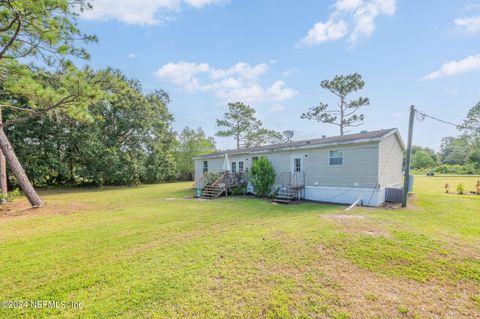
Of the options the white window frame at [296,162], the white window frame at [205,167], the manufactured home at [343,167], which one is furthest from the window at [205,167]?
the white window frame at [296,162]

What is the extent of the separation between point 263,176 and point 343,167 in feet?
13.3

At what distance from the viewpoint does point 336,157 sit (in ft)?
33.3

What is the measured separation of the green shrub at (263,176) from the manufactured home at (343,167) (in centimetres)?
67

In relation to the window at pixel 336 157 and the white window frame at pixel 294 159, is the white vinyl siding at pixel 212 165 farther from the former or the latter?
the window at pixel 336 157

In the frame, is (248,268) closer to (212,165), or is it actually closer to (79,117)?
(79,117)

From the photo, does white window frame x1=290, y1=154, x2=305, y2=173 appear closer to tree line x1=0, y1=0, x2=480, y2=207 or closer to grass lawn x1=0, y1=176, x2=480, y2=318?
grass lawn x1=0, y1=176, x2=480, y2=318

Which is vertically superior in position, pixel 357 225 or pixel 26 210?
pixel 357 225

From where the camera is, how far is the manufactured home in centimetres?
916

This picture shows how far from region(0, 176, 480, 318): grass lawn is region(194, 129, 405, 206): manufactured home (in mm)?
2839

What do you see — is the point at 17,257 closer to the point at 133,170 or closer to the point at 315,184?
the point at 315,184

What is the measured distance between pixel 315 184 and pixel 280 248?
23.3 feet

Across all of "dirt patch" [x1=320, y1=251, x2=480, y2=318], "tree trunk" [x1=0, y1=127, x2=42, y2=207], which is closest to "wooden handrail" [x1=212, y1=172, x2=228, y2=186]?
"tree trunk" [x1=0, y1=127, x2=42, y2=207]

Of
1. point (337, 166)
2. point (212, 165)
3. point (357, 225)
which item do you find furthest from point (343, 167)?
point (212, 165)

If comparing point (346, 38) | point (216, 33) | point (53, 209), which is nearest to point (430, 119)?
point (346, 38)
